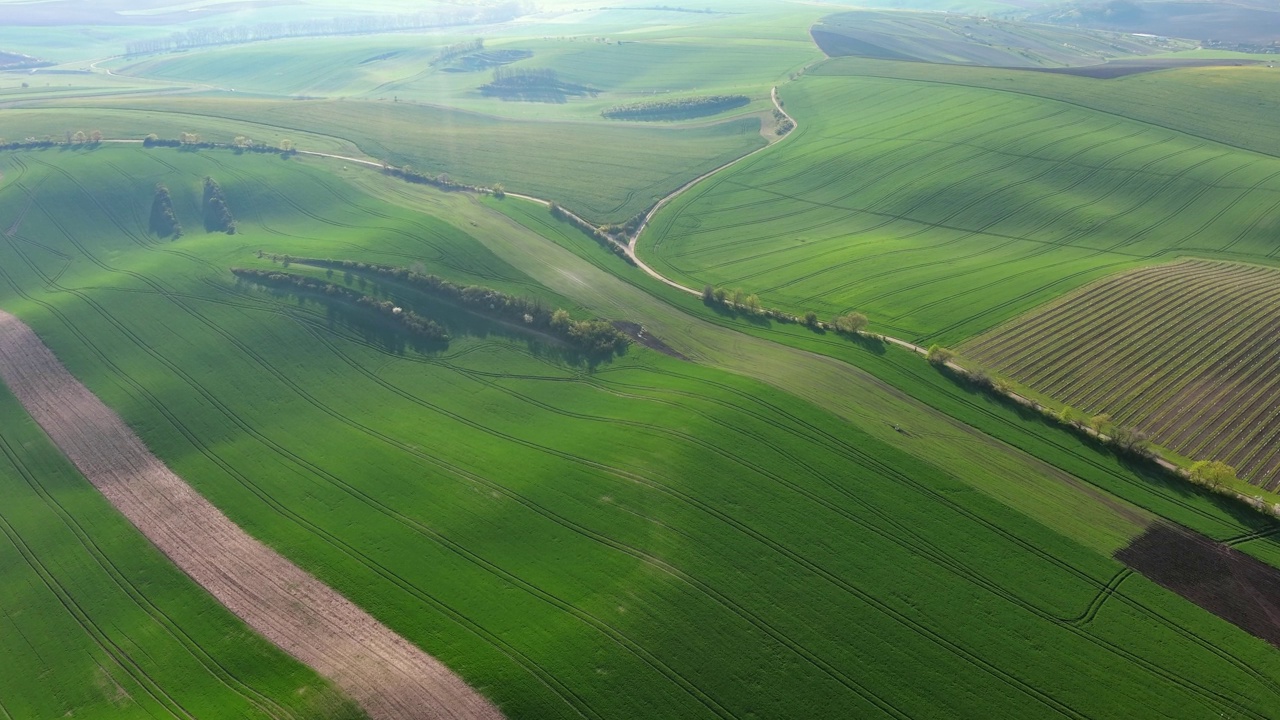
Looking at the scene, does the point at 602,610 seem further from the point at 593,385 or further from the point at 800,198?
the point at 800,198

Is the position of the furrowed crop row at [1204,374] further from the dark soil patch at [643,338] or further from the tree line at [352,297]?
the tree line at [352,297]

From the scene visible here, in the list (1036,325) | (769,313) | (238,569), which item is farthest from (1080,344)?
(238,569)

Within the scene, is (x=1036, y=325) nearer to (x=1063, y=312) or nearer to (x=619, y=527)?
(x=1063, y=312)

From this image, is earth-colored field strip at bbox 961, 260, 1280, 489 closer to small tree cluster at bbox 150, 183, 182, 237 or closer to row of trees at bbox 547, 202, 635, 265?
row of trees at bbox 547, 202, 635, 265

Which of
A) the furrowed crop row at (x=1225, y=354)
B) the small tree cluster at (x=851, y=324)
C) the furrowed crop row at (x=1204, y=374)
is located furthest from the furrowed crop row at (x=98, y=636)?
the furrowed crop row at (x=1225, y=354)

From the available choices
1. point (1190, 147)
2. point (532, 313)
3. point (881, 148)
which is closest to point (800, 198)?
point (881, 148)
